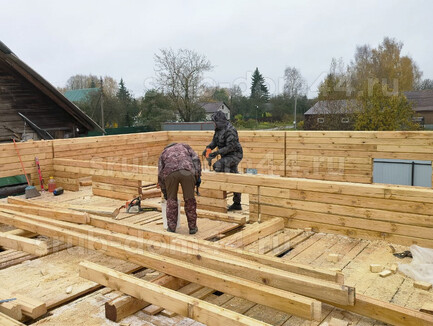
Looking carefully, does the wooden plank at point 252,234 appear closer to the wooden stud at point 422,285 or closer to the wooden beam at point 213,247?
the wooden beam at point 213,247

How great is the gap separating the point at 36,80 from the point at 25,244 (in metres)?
10.8

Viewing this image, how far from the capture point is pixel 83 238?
5.50m

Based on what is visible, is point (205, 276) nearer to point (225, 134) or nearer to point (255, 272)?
point (255, 272)

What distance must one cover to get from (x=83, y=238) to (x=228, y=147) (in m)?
3.34

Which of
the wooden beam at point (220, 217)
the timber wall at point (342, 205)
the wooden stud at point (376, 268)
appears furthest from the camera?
the wooden beam at point (220, 217)

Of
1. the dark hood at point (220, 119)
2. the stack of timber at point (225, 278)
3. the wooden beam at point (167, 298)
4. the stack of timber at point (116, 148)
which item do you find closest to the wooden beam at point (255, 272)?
the stack of timber at point (225, 278)

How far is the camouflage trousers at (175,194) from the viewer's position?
5.85 meters

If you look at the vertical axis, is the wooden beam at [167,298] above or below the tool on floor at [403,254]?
above

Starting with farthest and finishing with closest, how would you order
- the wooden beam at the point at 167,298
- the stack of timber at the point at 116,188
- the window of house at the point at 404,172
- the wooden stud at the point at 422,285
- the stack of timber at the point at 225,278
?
1. the window of house at the point at 404,172
2. the stack of timber at the point at 116,188
3. the wooden stud at the point at 422,285
4. the stack of timber at the point at 225,278
5. the wooden beam at the point at 167,298

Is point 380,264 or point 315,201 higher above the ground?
point 315,201

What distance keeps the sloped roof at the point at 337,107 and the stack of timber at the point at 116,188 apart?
64.0ft

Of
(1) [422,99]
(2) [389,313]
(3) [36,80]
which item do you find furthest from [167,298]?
(1) [422,99]

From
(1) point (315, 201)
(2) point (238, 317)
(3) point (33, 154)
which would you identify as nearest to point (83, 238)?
(2) point (238, 317)

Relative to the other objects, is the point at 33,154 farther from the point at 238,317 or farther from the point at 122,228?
the point at 238,317
